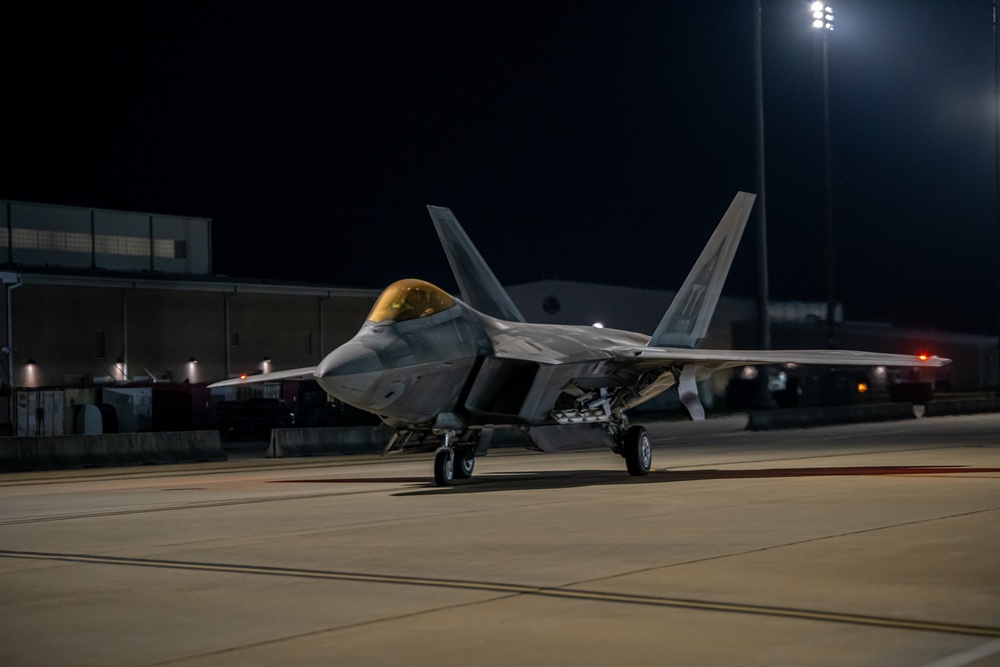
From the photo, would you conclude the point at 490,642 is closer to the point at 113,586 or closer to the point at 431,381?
the point at 113,586

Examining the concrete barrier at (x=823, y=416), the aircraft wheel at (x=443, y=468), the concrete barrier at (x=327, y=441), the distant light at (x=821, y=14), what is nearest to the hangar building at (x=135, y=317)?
the concrete barrier at (x=327, y=441)

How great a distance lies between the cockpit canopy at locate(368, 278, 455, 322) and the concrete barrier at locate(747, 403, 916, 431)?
24.2m

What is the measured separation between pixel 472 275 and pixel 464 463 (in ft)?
14.5

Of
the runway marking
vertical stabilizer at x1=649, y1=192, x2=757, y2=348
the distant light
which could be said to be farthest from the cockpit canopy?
the distant light

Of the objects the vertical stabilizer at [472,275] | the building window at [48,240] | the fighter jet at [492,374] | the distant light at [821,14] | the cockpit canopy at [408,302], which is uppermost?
the distant light at [821,14]

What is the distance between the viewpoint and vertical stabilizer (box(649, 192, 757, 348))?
72.2 ft

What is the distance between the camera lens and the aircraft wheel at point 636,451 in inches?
731

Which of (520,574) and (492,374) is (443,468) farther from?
(520,574)

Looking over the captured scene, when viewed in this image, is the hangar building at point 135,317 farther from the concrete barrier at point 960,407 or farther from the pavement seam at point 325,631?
the pavement seam at point 325,631

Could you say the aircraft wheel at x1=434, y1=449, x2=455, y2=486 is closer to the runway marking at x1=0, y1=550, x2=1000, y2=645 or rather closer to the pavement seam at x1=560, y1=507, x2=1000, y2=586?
the runway marking at x1=0, y1=550, x2=1000, y2=645

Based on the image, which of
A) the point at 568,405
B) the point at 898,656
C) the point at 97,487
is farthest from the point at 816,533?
the point at 97,487

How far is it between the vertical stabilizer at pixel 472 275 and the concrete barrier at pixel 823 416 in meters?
18.8

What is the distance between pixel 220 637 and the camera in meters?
6.42

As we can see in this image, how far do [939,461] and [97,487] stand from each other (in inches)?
549
